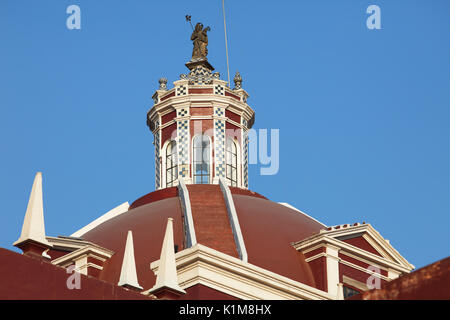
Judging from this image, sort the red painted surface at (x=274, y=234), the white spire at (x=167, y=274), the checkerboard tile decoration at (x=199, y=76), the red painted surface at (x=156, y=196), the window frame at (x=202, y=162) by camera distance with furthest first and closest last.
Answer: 1. the checkerboard tile decoration at (x=199, y=76)
2. the window frame at (x=202, y=162)
3. the red painted surface at (x=156, y=196)
4. the red painted surface at (x=274, y=234)
5. the white spire at (x=167, y=274)

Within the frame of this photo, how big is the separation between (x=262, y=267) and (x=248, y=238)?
1128 millimetres

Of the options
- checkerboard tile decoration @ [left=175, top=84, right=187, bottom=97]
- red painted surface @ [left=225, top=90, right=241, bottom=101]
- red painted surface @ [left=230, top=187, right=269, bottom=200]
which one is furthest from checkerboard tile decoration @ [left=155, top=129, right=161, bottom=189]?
red painted surface @ [left=230, top=187, right=269, bottom=200]

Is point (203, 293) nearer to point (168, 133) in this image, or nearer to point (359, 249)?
point (359, 249)

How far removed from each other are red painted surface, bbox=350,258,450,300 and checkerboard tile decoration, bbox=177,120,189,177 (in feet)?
68.0

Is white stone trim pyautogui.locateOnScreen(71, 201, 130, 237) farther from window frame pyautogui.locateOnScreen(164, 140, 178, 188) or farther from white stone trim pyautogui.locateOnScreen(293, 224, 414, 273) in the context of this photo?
white stone trim pyautogui.locateOnScreen(293, 224, 414, 273)

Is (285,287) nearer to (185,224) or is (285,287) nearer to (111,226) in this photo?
(185,224)

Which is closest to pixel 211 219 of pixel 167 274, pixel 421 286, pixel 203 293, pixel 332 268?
pixel 332 268

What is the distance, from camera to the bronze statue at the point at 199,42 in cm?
3900

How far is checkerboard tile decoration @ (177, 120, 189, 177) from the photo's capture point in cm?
3625

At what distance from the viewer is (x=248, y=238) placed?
97.7 feet

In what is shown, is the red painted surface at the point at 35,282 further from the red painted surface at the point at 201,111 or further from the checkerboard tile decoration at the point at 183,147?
the red painted surface at the point at 201,111

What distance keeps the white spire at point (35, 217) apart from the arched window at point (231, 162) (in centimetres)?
1716

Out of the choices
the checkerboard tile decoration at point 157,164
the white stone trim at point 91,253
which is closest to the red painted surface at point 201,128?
the checkerboard tile decoration at point 157,164
